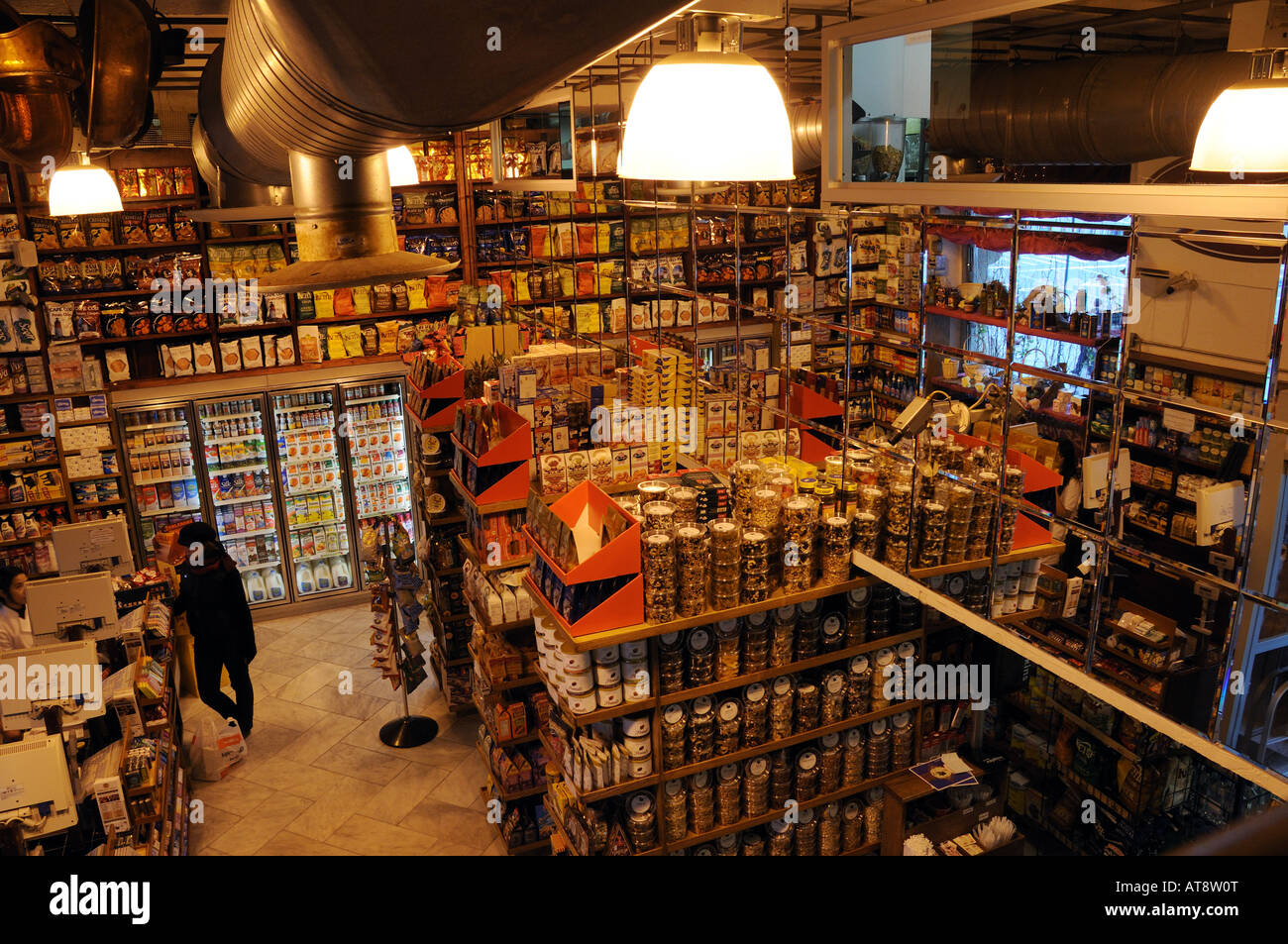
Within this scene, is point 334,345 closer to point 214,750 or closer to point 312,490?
point 312,490

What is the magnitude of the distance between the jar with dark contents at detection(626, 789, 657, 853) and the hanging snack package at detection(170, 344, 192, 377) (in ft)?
19.5

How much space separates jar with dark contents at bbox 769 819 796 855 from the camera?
4066mm

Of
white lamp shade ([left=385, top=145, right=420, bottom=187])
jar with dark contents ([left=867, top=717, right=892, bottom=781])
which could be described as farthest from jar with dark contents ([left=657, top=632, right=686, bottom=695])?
white lamp shade ([left=385, top=145, right=420, bottom=187])

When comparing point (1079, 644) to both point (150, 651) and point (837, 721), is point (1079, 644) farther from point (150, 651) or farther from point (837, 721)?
point (150, 651)

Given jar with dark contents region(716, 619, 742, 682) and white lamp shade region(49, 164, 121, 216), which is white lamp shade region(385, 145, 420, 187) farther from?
jar with dark contents region(716, 619, 742, 682)

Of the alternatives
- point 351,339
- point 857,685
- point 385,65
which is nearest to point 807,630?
point 857,685

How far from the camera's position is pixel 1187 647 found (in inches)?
102

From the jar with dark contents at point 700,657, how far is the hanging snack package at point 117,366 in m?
6.18

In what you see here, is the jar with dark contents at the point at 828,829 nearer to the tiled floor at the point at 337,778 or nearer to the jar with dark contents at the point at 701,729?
the jar with dark contents at the point at 701,729

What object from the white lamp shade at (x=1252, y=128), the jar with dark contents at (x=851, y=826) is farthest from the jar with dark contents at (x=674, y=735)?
the white lamp shade at (x=1252, y=128)

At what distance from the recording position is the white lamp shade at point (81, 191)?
177 inches

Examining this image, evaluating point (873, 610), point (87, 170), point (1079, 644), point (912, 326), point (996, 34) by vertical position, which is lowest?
point (873, 610)

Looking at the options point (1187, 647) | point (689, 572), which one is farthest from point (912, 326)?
point (1187, 647)
